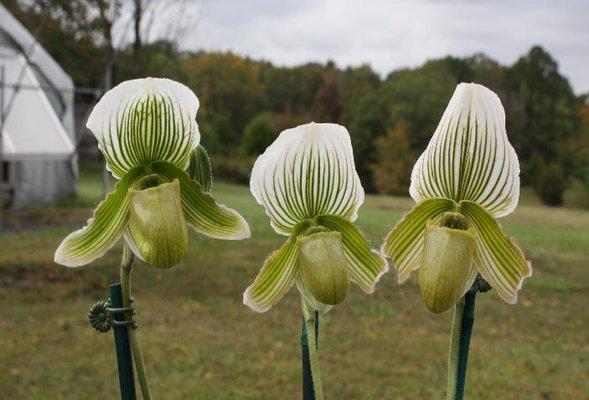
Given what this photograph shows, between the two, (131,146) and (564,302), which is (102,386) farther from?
(564,302)

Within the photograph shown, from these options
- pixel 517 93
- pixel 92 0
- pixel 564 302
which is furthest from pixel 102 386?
pixel 517 93

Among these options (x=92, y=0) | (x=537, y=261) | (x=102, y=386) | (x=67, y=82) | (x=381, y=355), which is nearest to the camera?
(x=102, y=386)

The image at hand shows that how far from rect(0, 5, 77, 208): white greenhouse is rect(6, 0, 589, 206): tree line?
10893 mm

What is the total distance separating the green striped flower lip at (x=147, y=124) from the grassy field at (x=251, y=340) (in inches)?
88.5

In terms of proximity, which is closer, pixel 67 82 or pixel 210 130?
pixel 67 82

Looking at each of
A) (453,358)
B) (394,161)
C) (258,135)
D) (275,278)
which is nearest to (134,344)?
(275,278)

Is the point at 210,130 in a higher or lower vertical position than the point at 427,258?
lower

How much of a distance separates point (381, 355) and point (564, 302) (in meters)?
2.23

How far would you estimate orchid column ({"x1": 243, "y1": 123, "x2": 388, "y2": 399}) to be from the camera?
47cm

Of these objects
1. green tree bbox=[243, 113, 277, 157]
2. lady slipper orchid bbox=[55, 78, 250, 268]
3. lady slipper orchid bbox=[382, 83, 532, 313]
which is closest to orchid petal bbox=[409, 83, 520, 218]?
lady slipper orchid bbox=[382, 83, 532, 313]

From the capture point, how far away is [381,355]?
400 centimetres

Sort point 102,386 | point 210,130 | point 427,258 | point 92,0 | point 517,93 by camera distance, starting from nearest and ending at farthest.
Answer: point 427,258
point 102,386
point 92,0
point 210,130
point 517,93

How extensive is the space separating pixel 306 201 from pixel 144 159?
11 cm

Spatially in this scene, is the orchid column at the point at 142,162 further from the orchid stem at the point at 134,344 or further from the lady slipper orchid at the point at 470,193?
the lady slipper orchid at the point at 470,193
